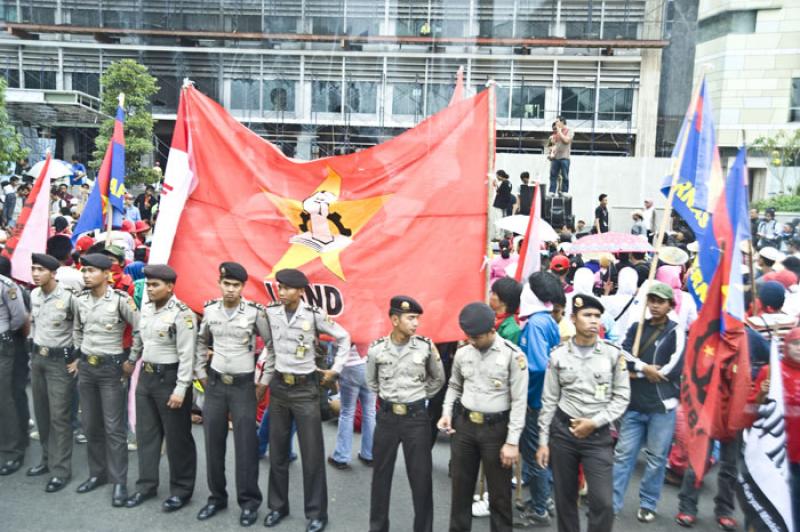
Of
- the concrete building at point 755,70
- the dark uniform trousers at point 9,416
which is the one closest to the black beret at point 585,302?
the dark uniform trousers at point 9,416

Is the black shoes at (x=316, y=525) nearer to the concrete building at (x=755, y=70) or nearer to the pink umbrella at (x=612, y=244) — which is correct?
the pink umbrella at (x=612, y=244)

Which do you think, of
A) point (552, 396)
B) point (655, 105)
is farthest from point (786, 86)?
point (552, 396)

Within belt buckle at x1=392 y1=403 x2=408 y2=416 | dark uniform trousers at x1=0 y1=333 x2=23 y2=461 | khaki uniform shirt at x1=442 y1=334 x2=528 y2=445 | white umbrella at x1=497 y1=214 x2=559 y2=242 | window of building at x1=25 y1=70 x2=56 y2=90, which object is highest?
window of building at x1=25 y1=70 x2=56 y2=90

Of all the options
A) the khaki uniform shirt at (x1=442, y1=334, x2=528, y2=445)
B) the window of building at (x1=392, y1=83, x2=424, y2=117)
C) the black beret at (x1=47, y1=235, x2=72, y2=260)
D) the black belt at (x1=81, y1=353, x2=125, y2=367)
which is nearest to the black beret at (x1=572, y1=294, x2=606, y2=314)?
the khaki uniform shirt at (x1=442, y1=334, x2=528, y2=445)

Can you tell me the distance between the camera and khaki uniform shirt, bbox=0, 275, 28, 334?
6.10 meters

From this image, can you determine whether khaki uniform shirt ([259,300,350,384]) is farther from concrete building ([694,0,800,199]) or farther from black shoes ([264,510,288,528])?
concrete building ([694,0,800,199])

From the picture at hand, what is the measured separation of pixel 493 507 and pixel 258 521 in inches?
69.7

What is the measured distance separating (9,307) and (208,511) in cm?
256

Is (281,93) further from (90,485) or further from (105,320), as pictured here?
(90,485)

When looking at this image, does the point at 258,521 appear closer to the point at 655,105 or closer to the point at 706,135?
the point at 706,135

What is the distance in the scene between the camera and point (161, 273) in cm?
538

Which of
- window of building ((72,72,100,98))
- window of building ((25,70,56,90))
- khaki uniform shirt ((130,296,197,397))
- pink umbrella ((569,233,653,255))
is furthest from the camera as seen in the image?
window of building ((25,70,56,90))

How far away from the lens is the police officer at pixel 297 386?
5.16 metres

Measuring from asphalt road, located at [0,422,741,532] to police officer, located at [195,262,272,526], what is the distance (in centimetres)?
19
